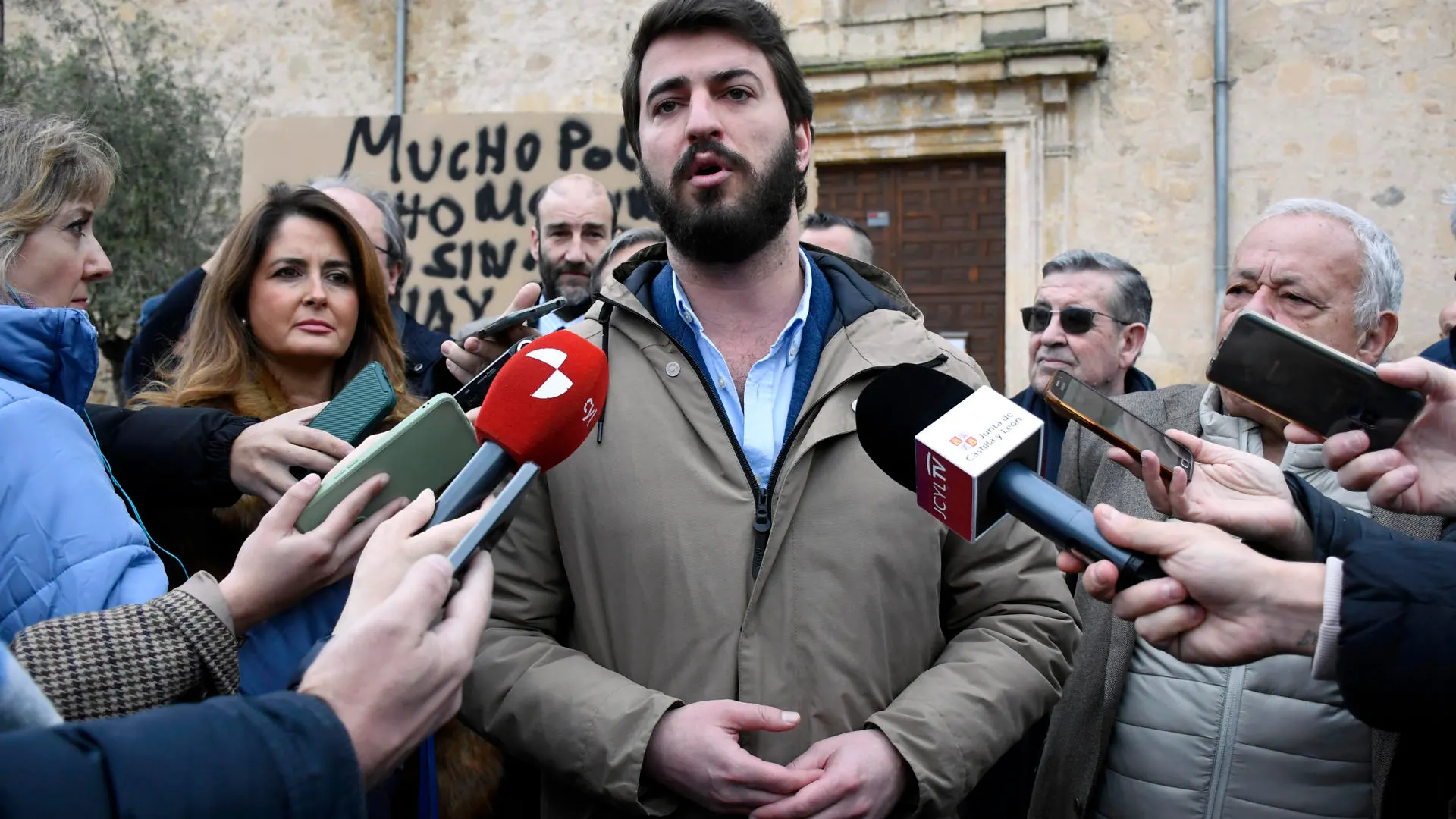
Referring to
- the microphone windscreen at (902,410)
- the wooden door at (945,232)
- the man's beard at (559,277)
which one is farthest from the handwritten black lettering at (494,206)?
the wooden door at (945,232)

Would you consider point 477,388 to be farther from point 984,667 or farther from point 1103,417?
point 1103,417

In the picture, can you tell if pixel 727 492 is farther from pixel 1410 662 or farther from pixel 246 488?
pixel 1410 662

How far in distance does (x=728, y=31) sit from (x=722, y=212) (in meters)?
0.41

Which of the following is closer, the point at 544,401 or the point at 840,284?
the point at 544,401

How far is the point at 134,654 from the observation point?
1.52m

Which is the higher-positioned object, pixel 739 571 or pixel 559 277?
pixel 559 277

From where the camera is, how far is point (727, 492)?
2119 mm

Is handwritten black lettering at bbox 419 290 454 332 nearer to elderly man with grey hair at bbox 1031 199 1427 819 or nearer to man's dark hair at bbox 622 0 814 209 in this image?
man's dark hair at bbox 622 0 814 209

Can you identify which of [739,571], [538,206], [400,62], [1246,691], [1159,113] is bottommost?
[1246,691]

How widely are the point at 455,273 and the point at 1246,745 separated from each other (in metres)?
4.96

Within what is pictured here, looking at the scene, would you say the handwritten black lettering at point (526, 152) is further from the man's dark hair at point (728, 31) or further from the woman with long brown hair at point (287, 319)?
the man's dark hair at point (728, 31)

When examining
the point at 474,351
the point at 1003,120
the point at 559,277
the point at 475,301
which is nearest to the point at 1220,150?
the point at 1003,120

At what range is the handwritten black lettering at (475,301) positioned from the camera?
250 inches

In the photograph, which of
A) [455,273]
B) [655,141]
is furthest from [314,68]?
[655,141]
